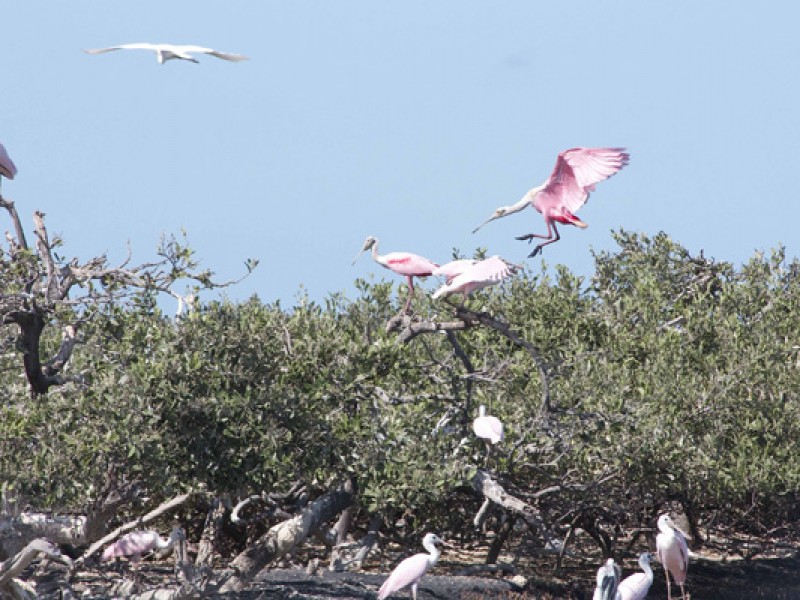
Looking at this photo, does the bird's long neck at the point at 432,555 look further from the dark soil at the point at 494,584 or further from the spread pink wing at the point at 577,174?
the spread pink wing at the point at 577,174

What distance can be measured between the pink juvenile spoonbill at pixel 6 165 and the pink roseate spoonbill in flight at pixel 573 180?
764 centimetres

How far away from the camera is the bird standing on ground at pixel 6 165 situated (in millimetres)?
18422

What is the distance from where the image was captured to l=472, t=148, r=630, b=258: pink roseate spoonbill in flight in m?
17.4

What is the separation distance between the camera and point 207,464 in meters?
15.8

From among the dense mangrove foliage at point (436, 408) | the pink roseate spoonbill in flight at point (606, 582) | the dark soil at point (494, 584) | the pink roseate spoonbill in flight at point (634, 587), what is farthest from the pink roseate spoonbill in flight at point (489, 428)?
the dark soil at point (494, 584)

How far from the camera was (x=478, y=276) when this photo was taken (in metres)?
15.9

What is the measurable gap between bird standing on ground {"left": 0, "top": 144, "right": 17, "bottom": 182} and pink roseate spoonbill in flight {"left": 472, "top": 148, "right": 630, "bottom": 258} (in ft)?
25.1

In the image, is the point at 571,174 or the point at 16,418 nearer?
the point at 16,418

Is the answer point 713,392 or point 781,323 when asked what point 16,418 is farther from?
point 781,323

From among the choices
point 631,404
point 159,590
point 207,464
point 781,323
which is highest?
point 781,323

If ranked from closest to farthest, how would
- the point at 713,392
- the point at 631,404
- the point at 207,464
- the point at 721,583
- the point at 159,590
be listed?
the point at 207,464
the point at 159,590
the point at 631,404
the point at 713,392
the point at 721,583

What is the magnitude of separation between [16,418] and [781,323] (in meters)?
14.8

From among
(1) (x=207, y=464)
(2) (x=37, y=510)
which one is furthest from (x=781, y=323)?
(2) (x=37, y=510)

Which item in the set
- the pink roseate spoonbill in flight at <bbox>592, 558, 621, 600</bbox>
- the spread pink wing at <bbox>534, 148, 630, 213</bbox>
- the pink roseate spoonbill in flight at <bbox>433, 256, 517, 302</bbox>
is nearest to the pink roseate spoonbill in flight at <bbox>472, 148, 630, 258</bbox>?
the spread pink wing at <bbox>534, 148, 630, 213</bbox>
